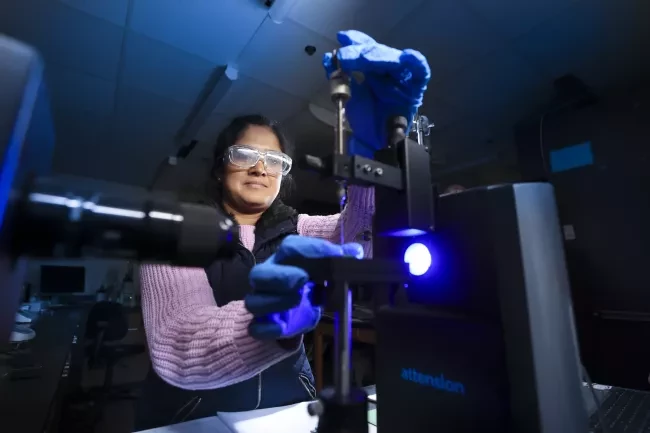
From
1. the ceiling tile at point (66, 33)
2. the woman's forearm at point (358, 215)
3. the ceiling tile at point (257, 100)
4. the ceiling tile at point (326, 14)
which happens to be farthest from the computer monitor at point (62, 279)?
the woman's forearm at point (358, 215)

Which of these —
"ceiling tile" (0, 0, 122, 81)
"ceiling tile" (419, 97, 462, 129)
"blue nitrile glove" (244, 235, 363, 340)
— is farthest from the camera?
"ceiling tile" (419, 97, 462, 129)

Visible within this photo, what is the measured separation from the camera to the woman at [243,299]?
1.80 ft

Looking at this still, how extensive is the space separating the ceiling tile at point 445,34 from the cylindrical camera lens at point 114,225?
1935 mm

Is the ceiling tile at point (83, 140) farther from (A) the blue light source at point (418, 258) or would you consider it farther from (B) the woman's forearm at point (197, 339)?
(A) the blue light source at point (418, 258)

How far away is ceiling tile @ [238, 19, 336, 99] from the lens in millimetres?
1960

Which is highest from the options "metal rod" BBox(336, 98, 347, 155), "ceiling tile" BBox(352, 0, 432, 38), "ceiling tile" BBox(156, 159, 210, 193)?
"ceiling tile" BBox(352, 0, 432, 38)

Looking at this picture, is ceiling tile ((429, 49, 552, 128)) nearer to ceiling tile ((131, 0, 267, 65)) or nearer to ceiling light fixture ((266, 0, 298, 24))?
ceiling light fixture ((266, 0, 298, 24))

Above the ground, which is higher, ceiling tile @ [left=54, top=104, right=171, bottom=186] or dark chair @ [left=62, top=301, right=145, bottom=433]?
ceiling tile @ [left=54, top=104, right=171, bottom=186]

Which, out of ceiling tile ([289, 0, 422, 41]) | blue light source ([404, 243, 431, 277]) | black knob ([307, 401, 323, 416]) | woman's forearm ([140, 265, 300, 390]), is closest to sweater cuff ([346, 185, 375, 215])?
blue light source ([404, 243, 431, 277])

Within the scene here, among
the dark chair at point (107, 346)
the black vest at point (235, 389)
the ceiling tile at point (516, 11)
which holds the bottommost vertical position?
the dark chair at point (107, 346)

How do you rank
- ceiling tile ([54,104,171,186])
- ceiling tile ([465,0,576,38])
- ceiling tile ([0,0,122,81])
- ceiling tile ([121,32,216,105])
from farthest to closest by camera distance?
1. ceiling tile ([54,104,171,186])
2. ceiling tile ([121,32,216,105])
3. ceiling tile ([0,0,122,81])
4. ceiling tile ([465,0,576,38])

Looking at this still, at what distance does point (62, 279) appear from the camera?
3.99 metres

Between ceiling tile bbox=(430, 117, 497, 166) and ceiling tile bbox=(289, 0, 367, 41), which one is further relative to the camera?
ceiling tile bbox=(430, 117, 497, 166)

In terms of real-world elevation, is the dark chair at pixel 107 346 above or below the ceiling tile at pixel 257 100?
below
